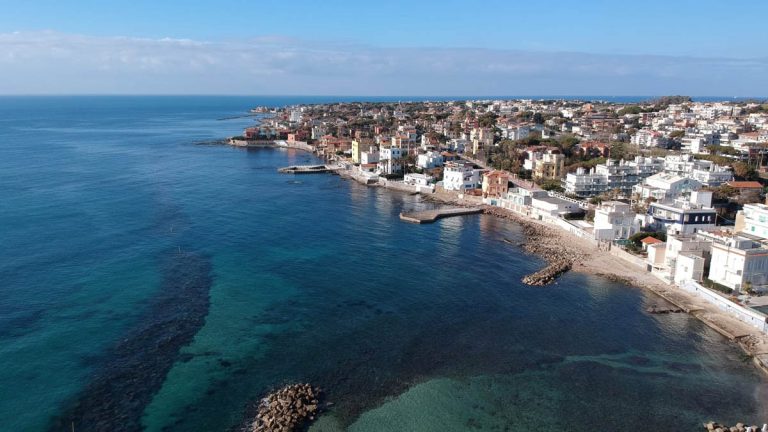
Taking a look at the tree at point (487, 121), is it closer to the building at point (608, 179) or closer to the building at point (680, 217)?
the building at point (608, 179)

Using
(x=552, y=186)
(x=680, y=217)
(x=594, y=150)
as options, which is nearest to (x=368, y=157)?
(x=552, y=186)

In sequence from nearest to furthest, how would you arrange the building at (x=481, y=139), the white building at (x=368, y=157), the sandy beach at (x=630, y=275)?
the sandy beach at (x=630, y=275) → the white building at (x=368, y=157) → the building at (x=481, y=139)

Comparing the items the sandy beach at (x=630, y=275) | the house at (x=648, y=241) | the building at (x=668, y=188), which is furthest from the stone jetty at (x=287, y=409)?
the building at (x=668, y=188)

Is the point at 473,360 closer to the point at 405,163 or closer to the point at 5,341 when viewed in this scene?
the point at 5,341

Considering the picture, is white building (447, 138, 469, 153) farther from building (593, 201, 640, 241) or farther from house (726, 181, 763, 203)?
building (593, 201, 640, 241)

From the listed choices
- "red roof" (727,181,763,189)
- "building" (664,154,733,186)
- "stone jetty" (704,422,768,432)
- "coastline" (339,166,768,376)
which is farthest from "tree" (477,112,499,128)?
"stone jetty" (704,422,768,432)

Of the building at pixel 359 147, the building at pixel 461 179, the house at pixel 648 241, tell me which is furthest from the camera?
the building at pixel 359 147
